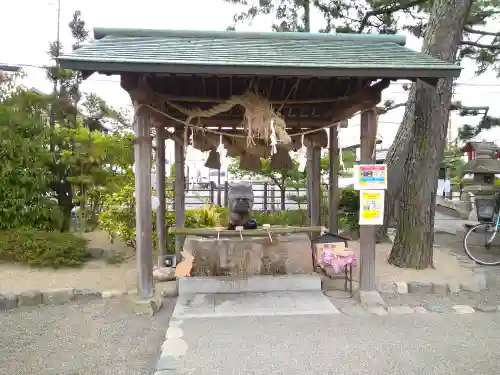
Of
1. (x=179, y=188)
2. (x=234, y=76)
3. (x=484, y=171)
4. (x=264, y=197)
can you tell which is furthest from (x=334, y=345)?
(x=264, y=197)

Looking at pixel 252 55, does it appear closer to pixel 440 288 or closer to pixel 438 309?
pixel 438 309

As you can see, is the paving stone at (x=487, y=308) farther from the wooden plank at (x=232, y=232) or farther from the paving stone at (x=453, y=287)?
the wooden plank at (x=232, y=232)

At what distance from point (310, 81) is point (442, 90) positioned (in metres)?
2.38

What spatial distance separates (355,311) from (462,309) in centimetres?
142

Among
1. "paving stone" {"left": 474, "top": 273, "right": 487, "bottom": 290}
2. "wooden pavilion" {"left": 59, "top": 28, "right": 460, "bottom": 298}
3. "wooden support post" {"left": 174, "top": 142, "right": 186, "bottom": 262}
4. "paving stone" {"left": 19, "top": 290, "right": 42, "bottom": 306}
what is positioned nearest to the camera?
"wooden pavilion" {"left": 59, "top": 28, "right": 460, "bottom": 298}

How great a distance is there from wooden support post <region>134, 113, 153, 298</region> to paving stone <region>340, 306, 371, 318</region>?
8.30 feet

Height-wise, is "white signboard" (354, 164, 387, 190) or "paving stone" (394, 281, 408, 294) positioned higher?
"white signboard" (354, 164, 387, 190)

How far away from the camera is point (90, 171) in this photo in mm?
8039

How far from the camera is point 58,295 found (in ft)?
18.3

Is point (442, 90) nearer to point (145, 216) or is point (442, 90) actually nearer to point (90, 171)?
point (145, 216)

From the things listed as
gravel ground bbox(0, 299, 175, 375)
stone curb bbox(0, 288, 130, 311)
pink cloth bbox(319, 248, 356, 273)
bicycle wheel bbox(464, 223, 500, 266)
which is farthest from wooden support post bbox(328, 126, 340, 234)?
stone curb bbox(0, 288, 130, 311)

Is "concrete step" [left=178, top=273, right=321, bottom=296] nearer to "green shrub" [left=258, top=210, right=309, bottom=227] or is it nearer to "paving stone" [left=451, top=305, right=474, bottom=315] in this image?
"paving stone" [left=451, top=305, right=474, bottom=315]

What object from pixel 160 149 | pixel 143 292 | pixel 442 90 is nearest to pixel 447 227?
pixel 442 90

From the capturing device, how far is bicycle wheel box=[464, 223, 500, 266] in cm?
780
